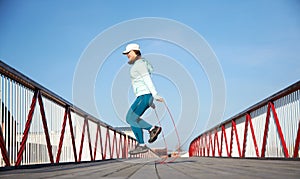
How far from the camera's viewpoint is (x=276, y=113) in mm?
7375

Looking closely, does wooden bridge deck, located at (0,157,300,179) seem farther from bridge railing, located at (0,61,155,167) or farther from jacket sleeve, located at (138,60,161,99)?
jacket sleeve, located at (138,60,161,99)

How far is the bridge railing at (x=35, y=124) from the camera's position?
558 centimetres

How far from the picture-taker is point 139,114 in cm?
721

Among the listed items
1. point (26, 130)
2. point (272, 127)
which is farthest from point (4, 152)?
point (272, 127)

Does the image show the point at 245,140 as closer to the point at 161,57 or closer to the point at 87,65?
the point at 161,57

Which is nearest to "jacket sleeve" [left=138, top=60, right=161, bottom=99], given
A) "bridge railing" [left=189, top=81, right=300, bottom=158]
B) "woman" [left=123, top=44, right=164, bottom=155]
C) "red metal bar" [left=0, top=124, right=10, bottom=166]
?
"woman" [left=123, top=44, right=164, bottom=155]

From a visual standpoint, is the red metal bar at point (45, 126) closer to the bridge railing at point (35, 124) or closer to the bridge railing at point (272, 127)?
the bridge railing at point (35, 124)

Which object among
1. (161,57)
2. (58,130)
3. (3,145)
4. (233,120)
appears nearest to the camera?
(3,145)

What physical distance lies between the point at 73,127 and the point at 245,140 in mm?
4074

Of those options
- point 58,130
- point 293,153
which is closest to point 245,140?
point 293,153

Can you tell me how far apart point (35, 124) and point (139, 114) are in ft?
5.57

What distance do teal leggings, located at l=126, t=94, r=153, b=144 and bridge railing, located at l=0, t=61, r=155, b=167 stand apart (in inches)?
Result: 57.0

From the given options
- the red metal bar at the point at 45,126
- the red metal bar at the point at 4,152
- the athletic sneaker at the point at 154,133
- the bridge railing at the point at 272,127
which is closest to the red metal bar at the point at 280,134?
the bridge railing at the point at 272,127

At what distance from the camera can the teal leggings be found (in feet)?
23.4
